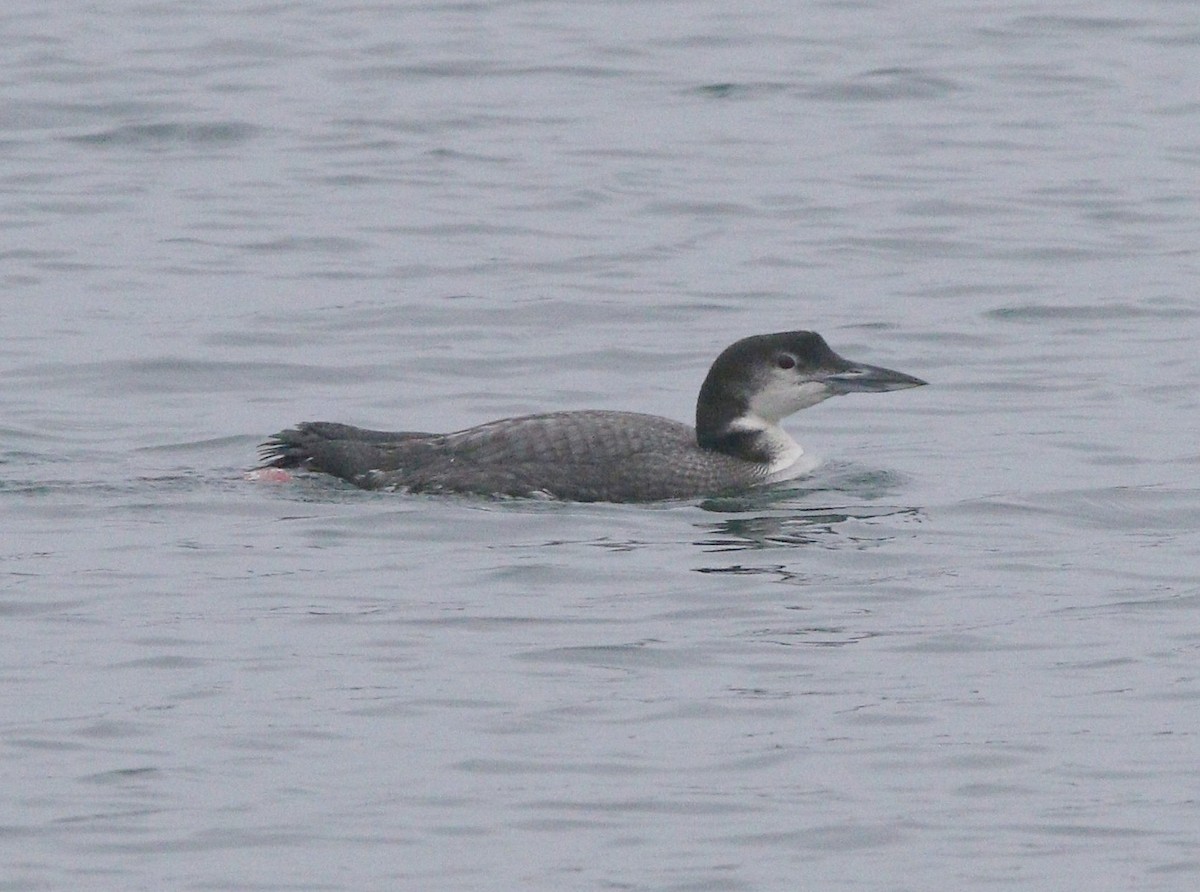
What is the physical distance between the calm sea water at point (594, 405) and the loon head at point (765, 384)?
0.35 m

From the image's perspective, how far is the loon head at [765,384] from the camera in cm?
1214

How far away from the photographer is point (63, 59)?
917 inches

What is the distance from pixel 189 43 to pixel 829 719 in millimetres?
16653

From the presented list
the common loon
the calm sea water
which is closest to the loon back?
the common loon

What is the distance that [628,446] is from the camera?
11766mm

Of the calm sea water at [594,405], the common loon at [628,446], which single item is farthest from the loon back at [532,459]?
the calm sea water at [594,405]

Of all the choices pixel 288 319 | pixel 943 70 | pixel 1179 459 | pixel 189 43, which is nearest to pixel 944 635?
pixel 1179 459

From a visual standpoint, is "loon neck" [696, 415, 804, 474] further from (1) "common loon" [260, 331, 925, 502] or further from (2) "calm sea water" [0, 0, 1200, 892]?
(2) "calm sea water" [0, 0, 1200, 892]

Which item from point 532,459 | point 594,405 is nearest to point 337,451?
point 532,459

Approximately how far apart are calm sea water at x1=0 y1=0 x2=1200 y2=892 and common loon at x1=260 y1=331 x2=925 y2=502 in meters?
0.16

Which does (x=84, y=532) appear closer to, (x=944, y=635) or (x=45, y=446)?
(x=45, y=446)

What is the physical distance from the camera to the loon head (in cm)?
1214

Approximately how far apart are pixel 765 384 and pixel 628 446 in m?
0.75

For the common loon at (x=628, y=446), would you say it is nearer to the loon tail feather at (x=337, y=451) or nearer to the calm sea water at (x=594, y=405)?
the loon tail feather at (x=337, y=451)
